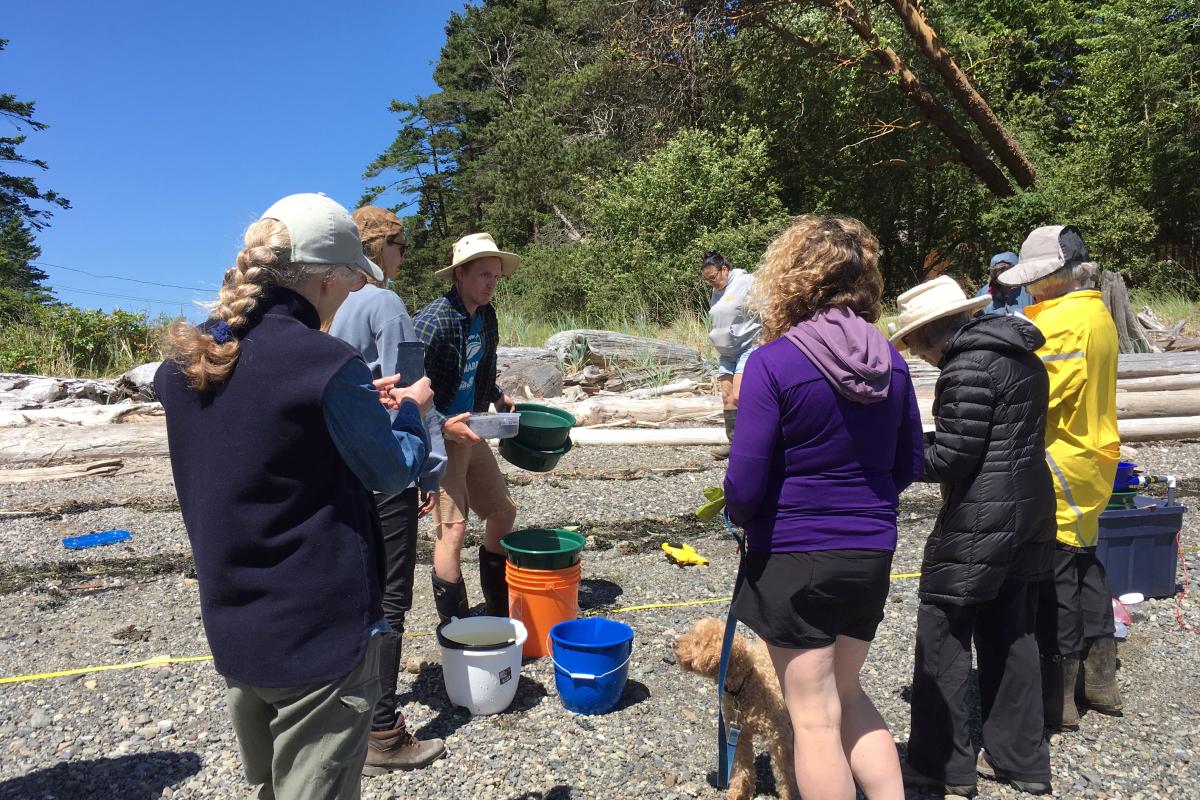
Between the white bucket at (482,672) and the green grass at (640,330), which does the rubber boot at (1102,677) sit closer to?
the white bucket at (482,672)

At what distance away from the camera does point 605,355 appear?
13.3 meters

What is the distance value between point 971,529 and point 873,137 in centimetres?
1803

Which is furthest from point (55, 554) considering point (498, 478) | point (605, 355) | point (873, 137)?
point (873, 137)

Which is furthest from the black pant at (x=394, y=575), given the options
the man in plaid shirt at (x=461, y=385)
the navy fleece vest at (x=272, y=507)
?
the navy fleece vest at (x=272, y=507)

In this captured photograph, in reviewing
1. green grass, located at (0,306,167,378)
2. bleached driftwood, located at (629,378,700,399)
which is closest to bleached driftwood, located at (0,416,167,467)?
green grass, located at (0,306,167,378)

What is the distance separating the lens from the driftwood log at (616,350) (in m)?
13.1

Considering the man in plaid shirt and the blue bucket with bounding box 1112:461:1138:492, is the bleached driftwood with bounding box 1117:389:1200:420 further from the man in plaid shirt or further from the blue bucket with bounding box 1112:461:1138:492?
the man in plaid shirt

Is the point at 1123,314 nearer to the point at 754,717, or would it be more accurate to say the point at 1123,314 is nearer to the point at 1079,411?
the point at 1079,411

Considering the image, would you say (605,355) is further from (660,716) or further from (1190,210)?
(1190,210)

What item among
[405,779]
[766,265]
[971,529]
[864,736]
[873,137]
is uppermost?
[873,137]

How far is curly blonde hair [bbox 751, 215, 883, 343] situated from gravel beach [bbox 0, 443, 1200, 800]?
1904 millimetres

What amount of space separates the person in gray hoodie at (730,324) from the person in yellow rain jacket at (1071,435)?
3.63 metres

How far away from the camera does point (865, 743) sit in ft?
8.10

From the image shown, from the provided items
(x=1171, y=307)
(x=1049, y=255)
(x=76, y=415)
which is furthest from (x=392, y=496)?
(x=1171, y=307)
